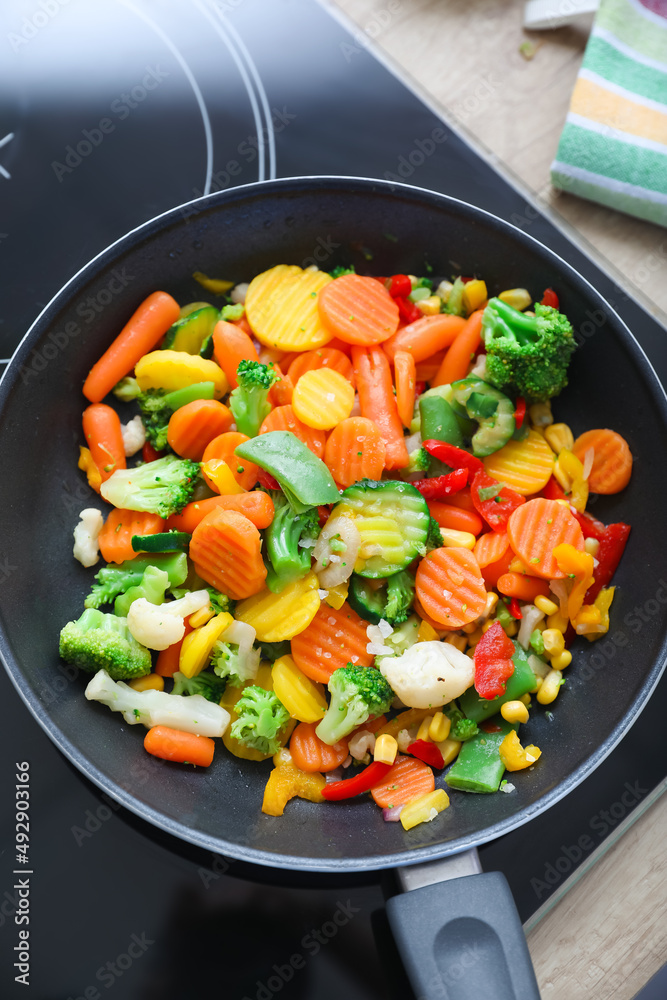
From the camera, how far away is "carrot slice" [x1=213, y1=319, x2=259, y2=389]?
2.28 m

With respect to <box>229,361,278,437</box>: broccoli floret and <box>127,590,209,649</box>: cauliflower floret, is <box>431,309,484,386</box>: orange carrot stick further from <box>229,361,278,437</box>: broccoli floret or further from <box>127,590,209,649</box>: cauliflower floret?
<box>127,590,209,649</box>: cauliflower floret

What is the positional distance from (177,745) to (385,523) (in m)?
0.88

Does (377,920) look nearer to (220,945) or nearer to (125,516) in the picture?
(220,945)

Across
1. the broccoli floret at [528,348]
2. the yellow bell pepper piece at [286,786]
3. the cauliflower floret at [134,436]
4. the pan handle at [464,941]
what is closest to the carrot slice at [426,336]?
the broccoli floret at [528,348]

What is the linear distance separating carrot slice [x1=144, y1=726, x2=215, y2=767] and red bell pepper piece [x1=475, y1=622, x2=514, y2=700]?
0.82 metres

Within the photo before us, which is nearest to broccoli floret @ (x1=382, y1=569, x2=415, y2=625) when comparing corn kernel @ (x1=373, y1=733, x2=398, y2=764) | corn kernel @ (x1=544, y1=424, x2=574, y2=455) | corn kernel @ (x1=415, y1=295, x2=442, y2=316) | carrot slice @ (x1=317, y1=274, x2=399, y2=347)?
corn kernel @ (x1=373, y1=733, x2=398, y2=764)

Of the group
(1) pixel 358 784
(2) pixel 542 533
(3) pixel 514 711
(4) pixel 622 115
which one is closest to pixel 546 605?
(2) pixel 542 533

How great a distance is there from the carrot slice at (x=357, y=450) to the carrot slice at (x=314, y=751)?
2.53 ft

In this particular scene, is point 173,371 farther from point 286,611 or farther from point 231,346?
point 286,611

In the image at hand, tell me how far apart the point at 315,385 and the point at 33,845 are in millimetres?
1588

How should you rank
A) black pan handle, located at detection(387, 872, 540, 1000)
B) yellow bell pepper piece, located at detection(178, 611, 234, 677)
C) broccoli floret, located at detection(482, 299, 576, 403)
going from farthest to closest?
broccoli floret, located at detection(482, 299, 576, 403)
yellow bell pepper piece, located at detection(178, 611, 234, 677)
black pan handle, located at detection(387, 872, 540, 1000)

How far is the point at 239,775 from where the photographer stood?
2.17 metres

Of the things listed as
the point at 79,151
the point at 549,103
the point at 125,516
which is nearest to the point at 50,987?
the point at 125,516

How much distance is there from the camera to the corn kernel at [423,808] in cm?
204
